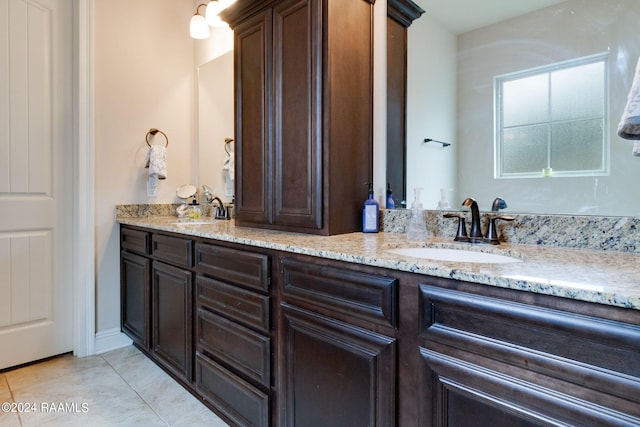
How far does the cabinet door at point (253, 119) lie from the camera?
5.87ft

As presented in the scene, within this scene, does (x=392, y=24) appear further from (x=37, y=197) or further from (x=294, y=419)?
(x=37, y=197)

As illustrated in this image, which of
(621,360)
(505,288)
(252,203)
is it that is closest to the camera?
(621,360)

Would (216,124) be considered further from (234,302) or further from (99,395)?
(99,395)

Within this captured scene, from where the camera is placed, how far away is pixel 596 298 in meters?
0.64

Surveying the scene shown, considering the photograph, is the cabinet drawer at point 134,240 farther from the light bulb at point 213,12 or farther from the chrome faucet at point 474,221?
the chrome faucet at point 474,221

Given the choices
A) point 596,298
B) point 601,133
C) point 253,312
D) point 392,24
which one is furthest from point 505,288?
point 392,24

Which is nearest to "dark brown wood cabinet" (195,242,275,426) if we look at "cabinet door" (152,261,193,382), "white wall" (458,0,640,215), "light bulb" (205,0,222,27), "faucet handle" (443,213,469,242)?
"cabinet door" (152,261,193,382)

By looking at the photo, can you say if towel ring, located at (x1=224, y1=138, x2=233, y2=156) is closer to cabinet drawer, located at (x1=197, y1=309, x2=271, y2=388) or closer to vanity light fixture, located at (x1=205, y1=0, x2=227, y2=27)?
vanity light fixture, located at (x1=205, y1=0, x2=227, y2=27)

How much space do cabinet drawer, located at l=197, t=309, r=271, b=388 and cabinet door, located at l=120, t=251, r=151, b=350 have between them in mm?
A: 672

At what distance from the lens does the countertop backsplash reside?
1.10 metres

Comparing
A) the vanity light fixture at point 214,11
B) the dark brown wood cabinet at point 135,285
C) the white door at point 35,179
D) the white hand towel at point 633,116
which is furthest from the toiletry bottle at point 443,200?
the white door at point 35,179

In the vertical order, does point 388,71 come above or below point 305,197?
above

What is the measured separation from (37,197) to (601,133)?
2.93m

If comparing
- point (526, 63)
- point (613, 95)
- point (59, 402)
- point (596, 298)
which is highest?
point (526, 63)
